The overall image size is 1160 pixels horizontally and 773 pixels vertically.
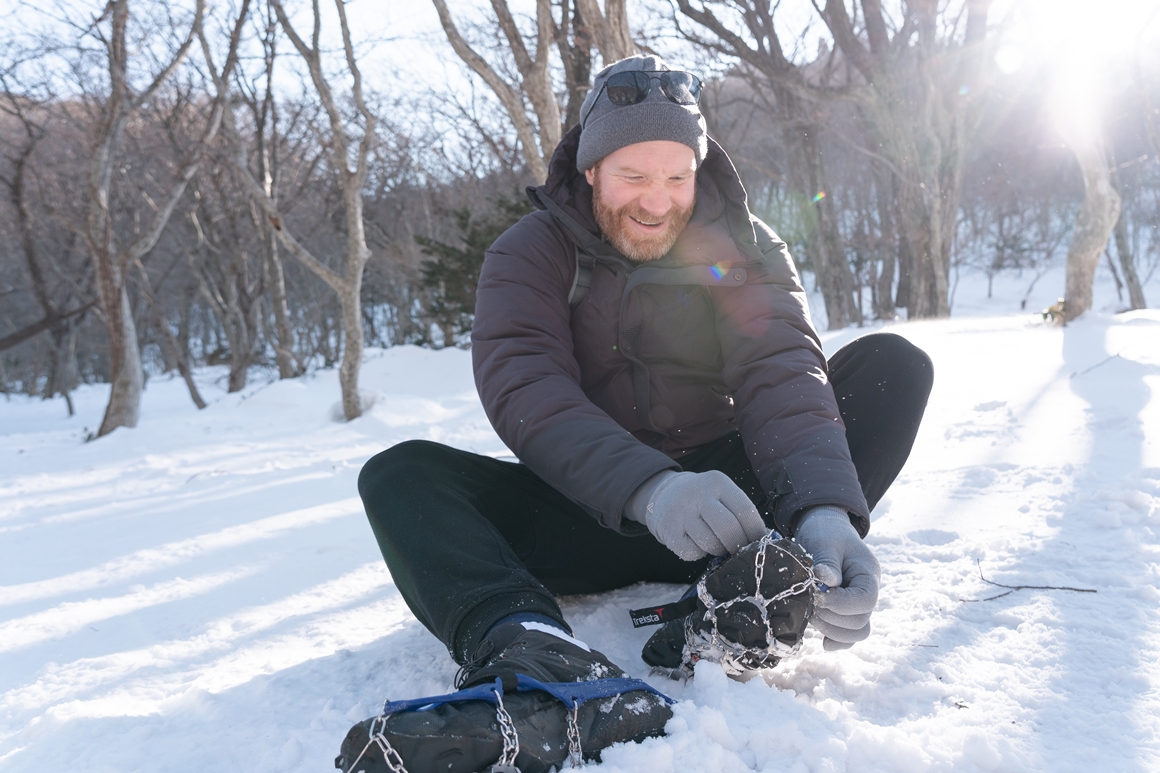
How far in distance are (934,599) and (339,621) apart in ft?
4.95

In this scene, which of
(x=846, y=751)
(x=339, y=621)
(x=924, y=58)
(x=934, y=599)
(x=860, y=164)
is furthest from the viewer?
(x=860, y=164)

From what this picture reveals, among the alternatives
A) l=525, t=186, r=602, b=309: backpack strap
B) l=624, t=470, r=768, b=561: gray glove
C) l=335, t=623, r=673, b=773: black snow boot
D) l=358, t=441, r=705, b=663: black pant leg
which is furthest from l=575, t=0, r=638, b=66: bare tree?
l=335, t=623, r=673, b=773: black snow boot

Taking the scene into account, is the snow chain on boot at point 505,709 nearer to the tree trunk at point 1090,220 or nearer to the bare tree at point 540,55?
the bare tree at point 540,55

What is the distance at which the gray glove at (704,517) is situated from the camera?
123cm

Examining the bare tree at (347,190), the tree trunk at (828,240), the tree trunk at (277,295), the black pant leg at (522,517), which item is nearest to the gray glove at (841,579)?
the black pant leg at (522,517)

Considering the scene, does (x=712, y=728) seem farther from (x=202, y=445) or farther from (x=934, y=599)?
(x=202, y=445)

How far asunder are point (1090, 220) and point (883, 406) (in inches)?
290

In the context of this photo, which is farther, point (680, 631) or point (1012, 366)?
point (1012, 366)

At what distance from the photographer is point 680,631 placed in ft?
4.41

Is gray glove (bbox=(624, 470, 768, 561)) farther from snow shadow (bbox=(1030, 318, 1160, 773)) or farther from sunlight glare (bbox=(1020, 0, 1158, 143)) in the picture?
sunlight glare (bbox=(1020, 0, 1158, 143))

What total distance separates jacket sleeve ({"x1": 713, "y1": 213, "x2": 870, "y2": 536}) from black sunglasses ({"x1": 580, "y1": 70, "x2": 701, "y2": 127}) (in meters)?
0.38

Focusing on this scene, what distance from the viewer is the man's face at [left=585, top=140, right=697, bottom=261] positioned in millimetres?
1749

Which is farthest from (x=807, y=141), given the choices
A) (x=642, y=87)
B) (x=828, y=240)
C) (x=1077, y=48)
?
(x=642, y=87)

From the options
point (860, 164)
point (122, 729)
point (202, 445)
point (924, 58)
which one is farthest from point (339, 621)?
point (860, 164)
